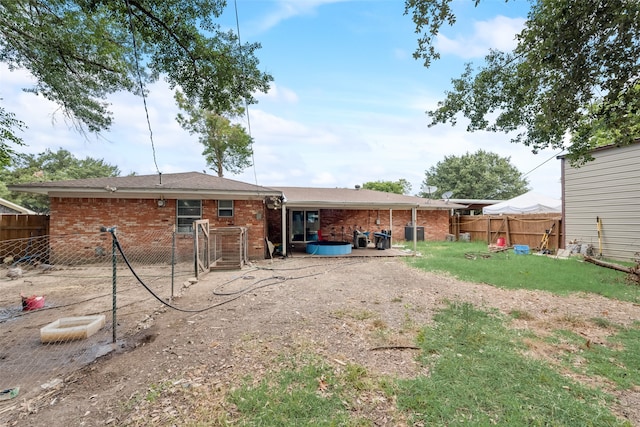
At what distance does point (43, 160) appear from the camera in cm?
3073

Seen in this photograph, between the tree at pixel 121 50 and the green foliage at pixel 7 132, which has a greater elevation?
the tree at pixel 121 50

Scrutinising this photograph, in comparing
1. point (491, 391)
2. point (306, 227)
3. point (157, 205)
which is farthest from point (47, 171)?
point (491, 391)

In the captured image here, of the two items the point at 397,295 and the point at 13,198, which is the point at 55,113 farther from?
the point at 13,198

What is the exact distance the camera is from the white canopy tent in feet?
49.1

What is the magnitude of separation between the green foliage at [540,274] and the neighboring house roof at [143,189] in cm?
651

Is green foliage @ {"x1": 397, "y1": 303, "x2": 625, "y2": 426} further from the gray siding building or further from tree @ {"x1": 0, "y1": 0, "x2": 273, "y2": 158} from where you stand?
the gray siding building

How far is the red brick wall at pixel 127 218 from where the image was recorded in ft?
31.0

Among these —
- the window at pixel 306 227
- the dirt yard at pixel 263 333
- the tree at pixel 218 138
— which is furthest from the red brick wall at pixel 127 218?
the tree at pixel 218 138

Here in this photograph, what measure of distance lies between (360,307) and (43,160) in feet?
134

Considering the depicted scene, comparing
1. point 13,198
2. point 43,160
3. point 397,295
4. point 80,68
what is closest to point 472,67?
point 397,295

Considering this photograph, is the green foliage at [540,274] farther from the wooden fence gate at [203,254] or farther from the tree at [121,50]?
the tree at [121,50]

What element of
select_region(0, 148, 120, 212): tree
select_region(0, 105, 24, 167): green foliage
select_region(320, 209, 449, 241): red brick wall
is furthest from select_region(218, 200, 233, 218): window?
select_region(0, 148, 120, 212): tree

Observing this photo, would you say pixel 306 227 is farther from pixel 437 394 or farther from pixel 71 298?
pixel 437 394

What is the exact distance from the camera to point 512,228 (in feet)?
49.2
